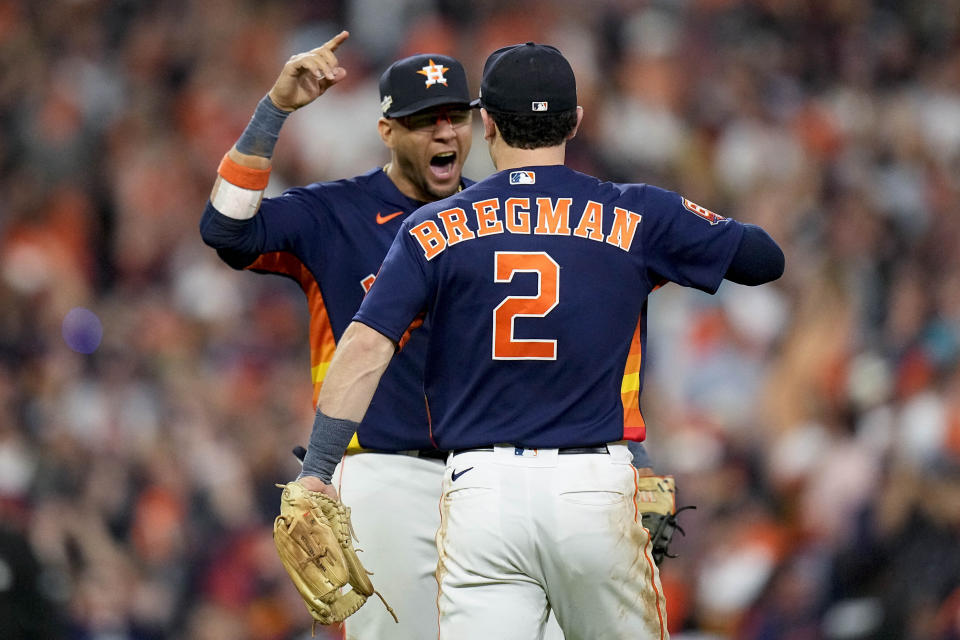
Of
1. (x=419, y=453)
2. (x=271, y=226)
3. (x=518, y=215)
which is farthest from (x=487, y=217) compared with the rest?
(x=419, y=453)

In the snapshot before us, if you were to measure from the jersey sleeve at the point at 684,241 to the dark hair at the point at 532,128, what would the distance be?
30 cm

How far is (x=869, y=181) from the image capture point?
10.3 metres

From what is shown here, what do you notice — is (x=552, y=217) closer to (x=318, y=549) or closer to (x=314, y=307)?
(x=318, y=549)

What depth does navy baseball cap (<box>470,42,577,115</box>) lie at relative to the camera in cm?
379

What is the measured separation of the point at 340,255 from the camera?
458 cm

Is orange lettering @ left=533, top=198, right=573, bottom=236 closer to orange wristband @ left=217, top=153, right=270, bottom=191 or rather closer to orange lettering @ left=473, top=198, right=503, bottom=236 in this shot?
orange lettering @ left=473, top=198, right=503, bottom=236

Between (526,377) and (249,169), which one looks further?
(249,169)

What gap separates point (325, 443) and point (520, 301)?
2.12ft

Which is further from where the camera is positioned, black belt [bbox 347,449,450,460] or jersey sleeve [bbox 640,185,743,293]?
black belt [bbox 347,449,450,460]

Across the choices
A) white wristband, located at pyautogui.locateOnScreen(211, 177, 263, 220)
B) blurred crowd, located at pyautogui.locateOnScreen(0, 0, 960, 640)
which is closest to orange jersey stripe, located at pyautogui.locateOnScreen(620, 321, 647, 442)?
white wristband, located at pyautogui.locateOnScreen(211, 177, 263, 220)

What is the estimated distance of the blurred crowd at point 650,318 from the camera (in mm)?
7672

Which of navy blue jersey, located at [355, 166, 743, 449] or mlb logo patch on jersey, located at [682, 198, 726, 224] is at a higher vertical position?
mlb logo patch on jersey, located at [682, 198, 726, 224]

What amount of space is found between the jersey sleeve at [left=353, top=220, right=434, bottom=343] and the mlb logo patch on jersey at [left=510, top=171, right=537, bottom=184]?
33 cm

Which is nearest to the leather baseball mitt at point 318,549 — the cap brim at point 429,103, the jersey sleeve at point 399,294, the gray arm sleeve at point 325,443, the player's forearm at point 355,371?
the gray arm sleeve at point 325,443
